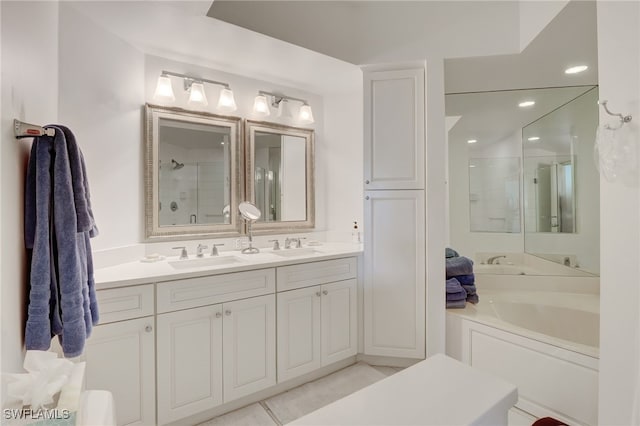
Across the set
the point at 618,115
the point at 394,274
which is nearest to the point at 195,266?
the point at 394,274

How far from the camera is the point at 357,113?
2.87m

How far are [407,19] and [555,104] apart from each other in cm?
Result: 146

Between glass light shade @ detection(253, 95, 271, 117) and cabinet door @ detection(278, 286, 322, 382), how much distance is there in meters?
1.45

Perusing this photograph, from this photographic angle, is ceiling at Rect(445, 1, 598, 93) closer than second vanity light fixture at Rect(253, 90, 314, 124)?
Yes

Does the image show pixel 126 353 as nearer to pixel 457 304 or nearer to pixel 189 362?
pixel 189 362

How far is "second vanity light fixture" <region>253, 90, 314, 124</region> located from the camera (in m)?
2.54

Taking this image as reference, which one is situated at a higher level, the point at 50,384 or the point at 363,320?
the point at 50,384

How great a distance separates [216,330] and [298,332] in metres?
0.57

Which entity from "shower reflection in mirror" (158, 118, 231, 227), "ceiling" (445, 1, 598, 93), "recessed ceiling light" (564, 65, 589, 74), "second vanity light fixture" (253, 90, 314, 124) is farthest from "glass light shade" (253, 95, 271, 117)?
"recessed ceiling light" (564, 65, 589, 74)

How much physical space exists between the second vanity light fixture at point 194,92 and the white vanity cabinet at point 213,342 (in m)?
1.28

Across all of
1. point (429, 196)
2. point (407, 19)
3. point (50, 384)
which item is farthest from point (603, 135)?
point (50, 384)

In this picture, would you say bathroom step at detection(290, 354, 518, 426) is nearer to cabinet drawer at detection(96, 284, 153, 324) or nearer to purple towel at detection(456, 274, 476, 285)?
cabinet drawer at detection(96, 284, 153, 324)

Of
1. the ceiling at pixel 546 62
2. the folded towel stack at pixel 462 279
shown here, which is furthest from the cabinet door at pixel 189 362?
the ceiling at pixel 546 62

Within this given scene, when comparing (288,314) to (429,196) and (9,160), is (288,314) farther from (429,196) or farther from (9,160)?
(9,160)
